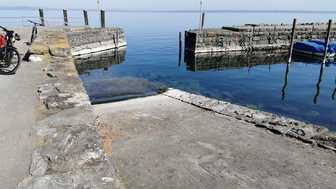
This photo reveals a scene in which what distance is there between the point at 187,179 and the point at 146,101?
5177mm

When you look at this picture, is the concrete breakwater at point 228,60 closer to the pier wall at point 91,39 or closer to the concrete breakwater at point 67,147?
the pier wall at point 91,39

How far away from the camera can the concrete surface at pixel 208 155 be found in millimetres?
3393

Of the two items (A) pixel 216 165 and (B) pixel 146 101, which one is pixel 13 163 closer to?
(A) pixel 216 165

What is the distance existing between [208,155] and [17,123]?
10.6ft

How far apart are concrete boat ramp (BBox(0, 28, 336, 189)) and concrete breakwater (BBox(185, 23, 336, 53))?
17.2 meters

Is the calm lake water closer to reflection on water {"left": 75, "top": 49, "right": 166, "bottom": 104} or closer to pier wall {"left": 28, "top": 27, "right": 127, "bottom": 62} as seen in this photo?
reflection on water {"left": 75, "top": 49, "right": 166, "bottom": 104}

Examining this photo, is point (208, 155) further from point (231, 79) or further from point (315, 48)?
point (315, 48)

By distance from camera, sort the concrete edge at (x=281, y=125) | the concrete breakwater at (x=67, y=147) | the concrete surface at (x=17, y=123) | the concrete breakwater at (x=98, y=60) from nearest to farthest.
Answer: the concrete breakwater at (x=67, y=147), the concrete surface at (x=17, y=123), the concrete edge at (x=281, y=125), the concrete breakwater at (x=98, y=60)

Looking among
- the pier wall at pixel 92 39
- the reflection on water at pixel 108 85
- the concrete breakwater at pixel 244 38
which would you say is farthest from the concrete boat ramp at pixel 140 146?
the concrete breakwater at pixel 244 38

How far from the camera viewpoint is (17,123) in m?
3.73

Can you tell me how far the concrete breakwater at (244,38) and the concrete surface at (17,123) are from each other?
18.3 m

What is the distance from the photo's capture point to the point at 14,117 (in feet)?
12.9

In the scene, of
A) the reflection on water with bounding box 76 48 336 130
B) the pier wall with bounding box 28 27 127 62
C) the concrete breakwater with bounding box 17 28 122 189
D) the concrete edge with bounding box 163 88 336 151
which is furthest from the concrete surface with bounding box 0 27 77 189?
the pier wall with bounding box 28 27 127 62

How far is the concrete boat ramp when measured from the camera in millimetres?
2719
